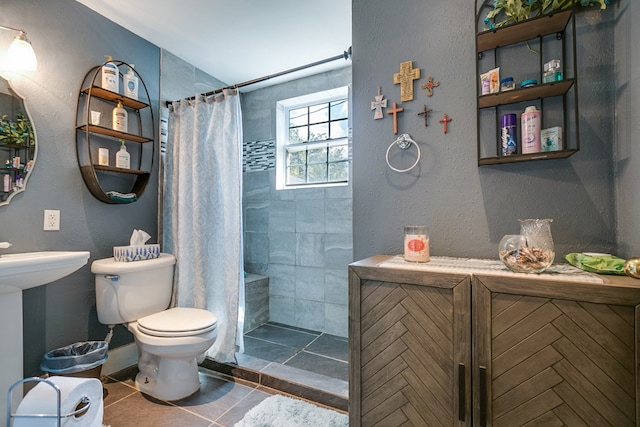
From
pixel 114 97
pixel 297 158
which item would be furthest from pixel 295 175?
pixel 114 97

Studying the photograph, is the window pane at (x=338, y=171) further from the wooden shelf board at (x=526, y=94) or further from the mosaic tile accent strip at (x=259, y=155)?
the wooden shelf board at (x=526, y=94)

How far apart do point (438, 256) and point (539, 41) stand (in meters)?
1.01

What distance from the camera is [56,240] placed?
177 centimetres

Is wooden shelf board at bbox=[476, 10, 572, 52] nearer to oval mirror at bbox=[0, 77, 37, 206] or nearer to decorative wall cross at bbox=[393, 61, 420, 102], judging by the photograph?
decorative wall cross at bbox=[393, 61, 420, 102]

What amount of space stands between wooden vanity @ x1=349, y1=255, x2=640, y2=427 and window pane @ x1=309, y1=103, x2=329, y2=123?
6.95ft

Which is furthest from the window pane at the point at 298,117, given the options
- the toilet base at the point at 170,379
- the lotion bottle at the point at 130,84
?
the toilet base at the point at 170,379

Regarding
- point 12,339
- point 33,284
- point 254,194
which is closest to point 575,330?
point 33,284

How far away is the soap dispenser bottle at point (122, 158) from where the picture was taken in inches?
79.8

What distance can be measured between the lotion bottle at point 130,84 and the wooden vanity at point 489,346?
2.06 meters

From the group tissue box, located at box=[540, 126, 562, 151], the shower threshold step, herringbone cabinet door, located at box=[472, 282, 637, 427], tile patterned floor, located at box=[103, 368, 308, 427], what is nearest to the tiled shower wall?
the shower threshold step

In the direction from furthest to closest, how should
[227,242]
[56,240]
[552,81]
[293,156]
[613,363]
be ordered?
[293,156], [227,242], [56,240], [552,81], [613,363]

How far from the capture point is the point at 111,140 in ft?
6.82

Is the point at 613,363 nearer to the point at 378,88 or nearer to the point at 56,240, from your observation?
the point at 378,88

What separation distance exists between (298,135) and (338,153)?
527 mm
